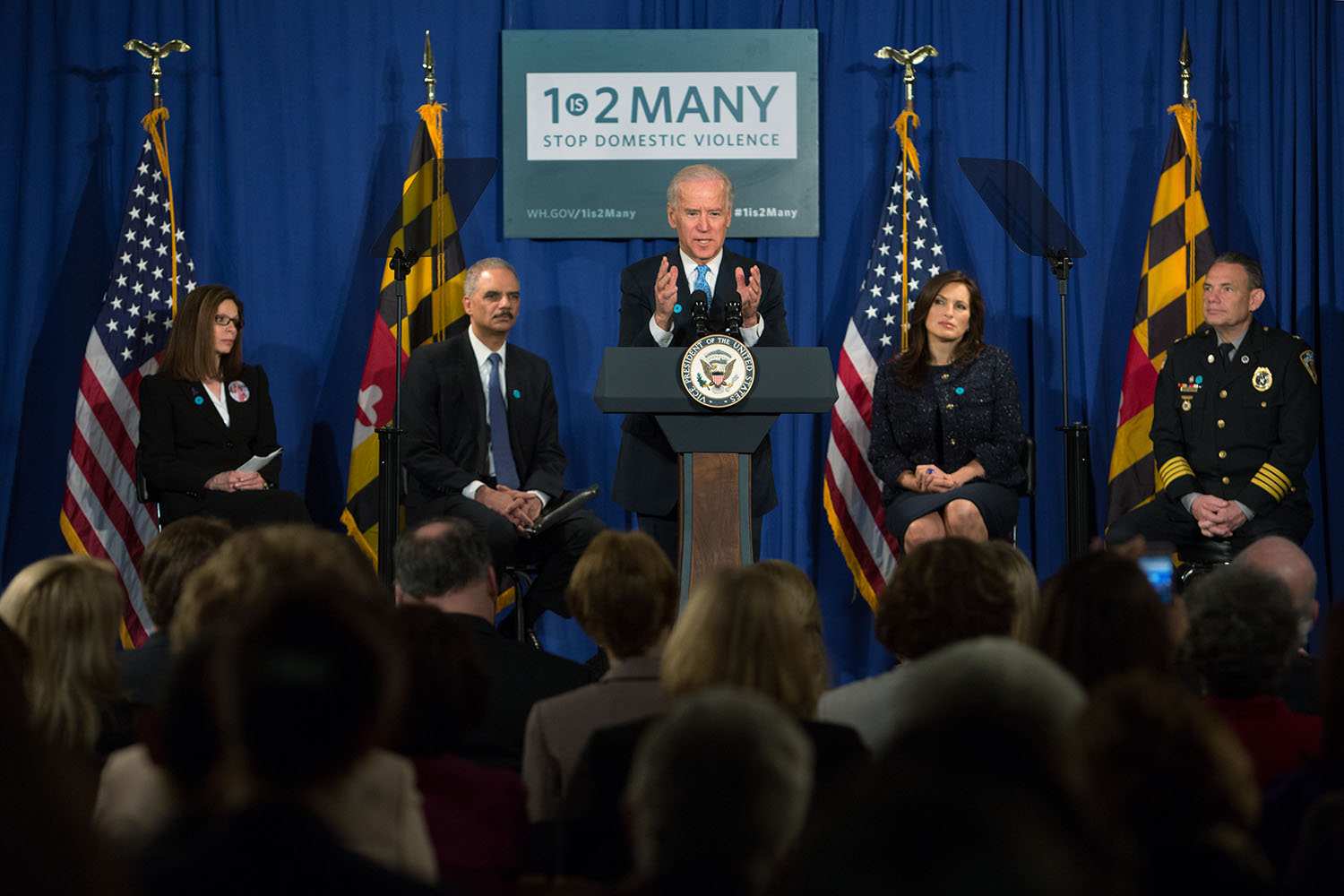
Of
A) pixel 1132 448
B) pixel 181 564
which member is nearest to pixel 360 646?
pixel 181 564

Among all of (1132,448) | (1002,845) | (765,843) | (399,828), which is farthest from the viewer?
(1132,448)

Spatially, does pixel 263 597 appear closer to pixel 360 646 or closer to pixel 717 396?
pixel 360 646

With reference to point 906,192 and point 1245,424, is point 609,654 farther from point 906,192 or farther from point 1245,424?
point 906,192

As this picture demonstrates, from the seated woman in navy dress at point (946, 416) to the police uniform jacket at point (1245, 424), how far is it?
651mm

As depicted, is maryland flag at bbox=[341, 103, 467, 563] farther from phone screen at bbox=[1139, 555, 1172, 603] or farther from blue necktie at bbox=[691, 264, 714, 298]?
phone screen at bbox=[1139, 555, 1172, 603]

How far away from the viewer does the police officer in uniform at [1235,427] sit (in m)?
4.76

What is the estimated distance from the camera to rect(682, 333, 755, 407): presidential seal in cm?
371

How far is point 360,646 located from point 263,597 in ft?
0.36

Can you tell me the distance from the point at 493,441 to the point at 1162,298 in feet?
8.97

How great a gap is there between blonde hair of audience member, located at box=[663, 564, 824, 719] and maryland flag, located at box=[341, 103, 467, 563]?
389 centimetres

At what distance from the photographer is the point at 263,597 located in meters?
1.13

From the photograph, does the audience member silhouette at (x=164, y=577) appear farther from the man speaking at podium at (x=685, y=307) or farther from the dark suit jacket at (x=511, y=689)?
the man speaking at podium at (x=685, y=307)

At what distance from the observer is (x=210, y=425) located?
499 centimetres

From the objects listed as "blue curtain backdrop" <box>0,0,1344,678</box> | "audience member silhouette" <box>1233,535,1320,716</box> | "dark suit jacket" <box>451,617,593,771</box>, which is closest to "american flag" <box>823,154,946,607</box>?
"blue curtain backdrop" <box>0,0,1344,678</box>
